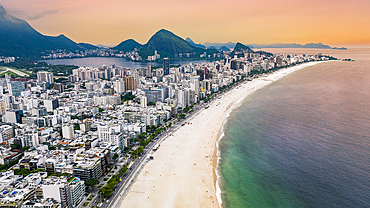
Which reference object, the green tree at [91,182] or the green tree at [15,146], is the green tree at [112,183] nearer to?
A: the green tree at [91,182]

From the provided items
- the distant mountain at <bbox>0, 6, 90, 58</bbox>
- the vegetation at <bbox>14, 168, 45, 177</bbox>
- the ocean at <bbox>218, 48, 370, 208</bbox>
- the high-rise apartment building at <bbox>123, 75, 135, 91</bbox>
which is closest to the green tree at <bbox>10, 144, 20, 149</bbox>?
the vegetation at <bbox>14, 168, 45, 177</bbox>

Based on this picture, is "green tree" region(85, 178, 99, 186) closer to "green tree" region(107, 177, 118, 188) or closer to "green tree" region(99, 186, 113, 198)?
"green tree" region(107, 177, 118, 188)

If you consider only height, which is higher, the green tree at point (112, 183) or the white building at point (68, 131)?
the white building at point (68, 131)

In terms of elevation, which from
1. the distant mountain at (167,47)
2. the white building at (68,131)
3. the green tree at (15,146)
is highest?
the distant mountain at (167,47)

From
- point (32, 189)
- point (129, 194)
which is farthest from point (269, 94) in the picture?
point (32, 189)

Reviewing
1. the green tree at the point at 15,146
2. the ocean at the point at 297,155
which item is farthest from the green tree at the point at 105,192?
the green tree at the point at 15,146

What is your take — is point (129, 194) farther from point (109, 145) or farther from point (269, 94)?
point (269, 94)

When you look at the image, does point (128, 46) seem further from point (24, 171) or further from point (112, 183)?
point (112, 183)
